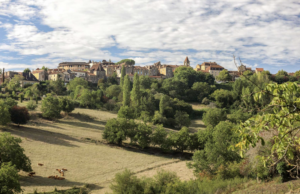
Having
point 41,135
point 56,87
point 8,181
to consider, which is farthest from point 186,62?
point 8,181

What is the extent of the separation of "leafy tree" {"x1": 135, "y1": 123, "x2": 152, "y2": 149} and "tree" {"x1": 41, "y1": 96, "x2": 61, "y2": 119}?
52.5 feet

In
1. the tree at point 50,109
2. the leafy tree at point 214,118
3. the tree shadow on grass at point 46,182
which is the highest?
the tree at point 50,109

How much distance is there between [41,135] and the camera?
37.8 metres

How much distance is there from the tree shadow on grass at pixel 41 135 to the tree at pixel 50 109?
6076mm

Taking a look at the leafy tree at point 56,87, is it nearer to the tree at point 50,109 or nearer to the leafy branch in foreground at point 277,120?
the tree at point 50,109

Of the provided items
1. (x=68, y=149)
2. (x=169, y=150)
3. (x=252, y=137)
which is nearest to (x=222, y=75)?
(x=169, y=150)

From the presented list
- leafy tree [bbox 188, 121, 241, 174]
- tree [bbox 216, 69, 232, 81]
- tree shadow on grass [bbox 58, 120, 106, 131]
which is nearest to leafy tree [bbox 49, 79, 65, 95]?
tree shadow on grass [bbox 58, 120, 106, 131]

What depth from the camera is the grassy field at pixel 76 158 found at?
82.3 feet

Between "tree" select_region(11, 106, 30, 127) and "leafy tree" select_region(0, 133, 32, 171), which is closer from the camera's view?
"leafy tree" select_region(0, 133, 32, 171)

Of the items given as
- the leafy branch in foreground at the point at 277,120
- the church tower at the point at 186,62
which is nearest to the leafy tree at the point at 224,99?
the church tower at the point at 186,62

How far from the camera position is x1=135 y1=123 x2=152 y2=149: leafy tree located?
40.3 metres

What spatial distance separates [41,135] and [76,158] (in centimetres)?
950

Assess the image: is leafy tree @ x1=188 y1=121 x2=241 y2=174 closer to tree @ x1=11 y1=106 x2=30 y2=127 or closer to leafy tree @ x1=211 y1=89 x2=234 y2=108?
tree @ x1=11 y1=106 x2=30 y2=127

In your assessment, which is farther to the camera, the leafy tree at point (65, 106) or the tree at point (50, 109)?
the leafy tree at point (65, 106)
